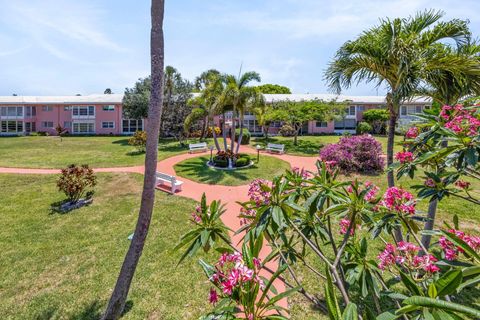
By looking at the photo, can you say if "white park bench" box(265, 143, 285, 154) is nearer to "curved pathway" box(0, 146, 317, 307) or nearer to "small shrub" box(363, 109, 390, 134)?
"curved pathway" box(0, 146, 317, 307)

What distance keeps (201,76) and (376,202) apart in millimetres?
45979

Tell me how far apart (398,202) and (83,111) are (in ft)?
160

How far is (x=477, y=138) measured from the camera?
2.97m

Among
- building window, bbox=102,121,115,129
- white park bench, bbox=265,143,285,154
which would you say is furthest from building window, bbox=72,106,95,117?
white park bench, bbox=265,143,285,154

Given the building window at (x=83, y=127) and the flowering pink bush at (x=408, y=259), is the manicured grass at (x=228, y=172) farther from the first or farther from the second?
the building window at (x=83, y=127)

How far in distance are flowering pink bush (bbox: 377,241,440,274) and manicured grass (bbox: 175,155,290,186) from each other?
1224 cm

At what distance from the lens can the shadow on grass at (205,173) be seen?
16.4 metres

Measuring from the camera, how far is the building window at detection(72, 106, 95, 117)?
1671 inches

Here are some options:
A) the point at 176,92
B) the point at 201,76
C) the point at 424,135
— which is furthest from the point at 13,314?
the point at 201,76

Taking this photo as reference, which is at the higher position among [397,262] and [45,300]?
[397,262]

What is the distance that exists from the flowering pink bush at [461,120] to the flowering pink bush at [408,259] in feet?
5.07

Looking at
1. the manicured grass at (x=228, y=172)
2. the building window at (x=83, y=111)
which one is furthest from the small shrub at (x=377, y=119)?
the building window at (x=83, y=111)

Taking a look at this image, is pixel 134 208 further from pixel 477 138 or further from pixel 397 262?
pixel 477 138

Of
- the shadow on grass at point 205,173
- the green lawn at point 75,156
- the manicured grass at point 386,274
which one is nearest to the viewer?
the manicured grass at point 386,274
